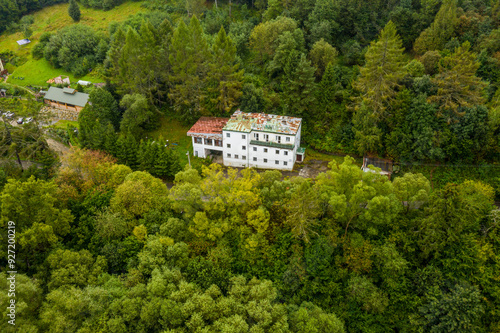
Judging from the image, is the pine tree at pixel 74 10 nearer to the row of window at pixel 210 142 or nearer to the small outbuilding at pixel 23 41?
the small outbuilding at pixel 23 41

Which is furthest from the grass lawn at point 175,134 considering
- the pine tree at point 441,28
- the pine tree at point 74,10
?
the pine tree at point 74,10

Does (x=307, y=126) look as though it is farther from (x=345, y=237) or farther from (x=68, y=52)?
(x=68, y=52)

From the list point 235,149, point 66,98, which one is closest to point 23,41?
Answer: point 66,98

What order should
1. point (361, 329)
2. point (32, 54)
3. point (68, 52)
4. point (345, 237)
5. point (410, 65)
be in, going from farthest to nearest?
point (32, 54) → point (68, 52) → point (410, 65) → point (345, 237) → point (361, 329)

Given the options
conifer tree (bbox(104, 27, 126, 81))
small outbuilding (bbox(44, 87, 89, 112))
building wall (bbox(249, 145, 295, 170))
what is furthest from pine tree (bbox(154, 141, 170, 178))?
small outbuilding (bbox(44, 87, 89, 112))

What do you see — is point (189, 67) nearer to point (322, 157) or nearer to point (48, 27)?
point (322, 157)

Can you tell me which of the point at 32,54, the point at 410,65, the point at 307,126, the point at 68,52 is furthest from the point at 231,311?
the point at 32,54
